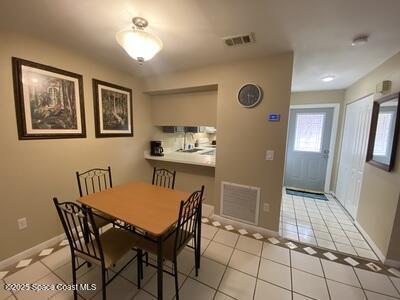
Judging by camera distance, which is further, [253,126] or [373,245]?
[253,126]

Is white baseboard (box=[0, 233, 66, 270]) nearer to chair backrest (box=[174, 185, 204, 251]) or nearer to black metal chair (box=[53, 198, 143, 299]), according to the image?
black metal chair (box=[53, 198, 143, 299])

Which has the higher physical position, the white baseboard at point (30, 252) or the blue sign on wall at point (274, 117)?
the blue sign on wall at point (274, 117)

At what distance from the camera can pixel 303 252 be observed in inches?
83.7

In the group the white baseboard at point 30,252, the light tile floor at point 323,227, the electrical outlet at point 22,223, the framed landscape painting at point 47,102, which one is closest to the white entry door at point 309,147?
the light tile floor at point 323,227

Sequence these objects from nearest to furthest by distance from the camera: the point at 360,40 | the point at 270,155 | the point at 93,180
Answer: the point at 360,40 → the point at 270,155 → the point at 93,180

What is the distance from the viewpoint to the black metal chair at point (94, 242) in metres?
1.25

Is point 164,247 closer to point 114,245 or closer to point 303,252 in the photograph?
point 114,245

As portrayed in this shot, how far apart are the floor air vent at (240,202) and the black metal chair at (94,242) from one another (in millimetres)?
1462

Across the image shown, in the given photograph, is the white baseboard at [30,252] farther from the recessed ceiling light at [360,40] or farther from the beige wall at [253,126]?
the recessed ceiling light at [360,40]

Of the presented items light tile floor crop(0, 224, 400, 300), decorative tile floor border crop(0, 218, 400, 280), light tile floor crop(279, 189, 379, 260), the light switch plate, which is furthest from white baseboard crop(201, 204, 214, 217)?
the light switch plate

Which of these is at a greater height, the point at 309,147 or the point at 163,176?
the point at 309,147

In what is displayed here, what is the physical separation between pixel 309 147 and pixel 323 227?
2112mm

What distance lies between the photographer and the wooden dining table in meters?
1.28

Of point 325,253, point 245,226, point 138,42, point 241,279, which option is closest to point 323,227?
point 325,253
